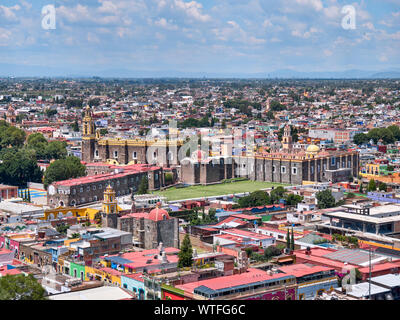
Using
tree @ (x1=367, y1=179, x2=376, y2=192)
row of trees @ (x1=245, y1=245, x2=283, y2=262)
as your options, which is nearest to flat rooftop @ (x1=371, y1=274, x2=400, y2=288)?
row of trees @ (x1=245, y1=245, x2=283, y2=262)

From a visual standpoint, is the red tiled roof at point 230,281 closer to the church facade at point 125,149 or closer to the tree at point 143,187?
the tree at point 143,187

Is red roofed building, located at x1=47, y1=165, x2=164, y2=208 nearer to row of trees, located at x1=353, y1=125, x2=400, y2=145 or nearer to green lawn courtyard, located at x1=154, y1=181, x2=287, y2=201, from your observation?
green lawn courtyard, located at x1=154, y1=181, x2=287, y2=201

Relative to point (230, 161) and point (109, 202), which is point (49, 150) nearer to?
point (230, 161)

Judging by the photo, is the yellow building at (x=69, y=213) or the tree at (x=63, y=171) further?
the tree at (x=63, y=171)

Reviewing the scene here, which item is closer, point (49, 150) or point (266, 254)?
point (266, 254)

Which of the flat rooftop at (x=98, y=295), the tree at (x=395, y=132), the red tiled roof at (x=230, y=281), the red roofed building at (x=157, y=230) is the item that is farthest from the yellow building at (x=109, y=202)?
the tree at (x=395, y=132)

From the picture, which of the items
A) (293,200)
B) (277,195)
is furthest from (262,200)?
(277,195)
